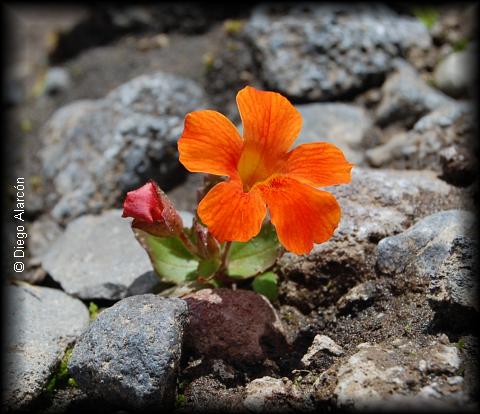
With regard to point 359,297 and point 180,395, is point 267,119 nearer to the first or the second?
point 359,297

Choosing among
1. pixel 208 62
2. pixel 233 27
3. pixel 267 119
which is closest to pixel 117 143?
pixel 208 62

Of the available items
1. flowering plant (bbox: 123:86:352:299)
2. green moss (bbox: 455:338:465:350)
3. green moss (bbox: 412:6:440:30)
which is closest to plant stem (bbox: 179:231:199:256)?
flowering plant (bbox: 123:86:352:299)

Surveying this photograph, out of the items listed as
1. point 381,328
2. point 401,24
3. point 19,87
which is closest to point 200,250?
point 381,328

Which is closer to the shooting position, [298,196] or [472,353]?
[472,353]

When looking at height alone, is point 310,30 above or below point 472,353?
above

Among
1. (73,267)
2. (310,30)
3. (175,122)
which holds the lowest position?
(73,267)

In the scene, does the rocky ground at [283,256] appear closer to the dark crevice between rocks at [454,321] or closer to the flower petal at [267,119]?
the dark crevice between rocks at [454,321]

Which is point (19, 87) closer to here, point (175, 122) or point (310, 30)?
point (175, 122)
